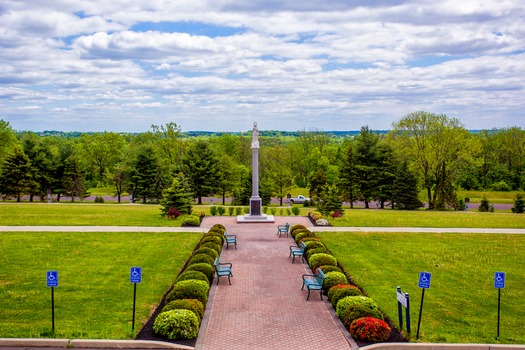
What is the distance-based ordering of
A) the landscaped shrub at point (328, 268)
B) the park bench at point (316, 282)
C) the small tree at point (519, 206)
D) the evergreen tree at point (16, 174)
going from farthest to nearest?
the evergreen tree at point (16, 174)
the small tree at point (519, 206)
the landscaped shrub at point (328, 268)
the park bench at point (316, 282)

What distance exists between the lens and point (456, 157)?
4916 centimetres

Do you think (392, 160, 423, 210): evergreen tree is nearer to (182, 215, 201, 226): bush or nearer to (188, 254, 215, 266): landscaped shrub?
(182, 215, 201, 226): bush

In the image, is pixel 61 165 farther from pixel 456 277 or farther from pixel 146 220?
pixel 456 277

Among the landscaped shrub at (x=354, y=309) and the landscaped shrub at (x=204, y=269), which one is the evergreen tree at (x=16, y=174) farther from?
the landscaped shrub at (x=354, y=309)

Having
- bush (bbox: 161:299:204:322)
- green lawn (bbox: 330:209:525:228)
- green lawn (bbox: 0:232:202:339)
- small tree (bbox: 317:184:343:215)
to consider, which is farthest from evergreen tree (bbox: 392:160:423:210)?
bush (bbox: 161:299:204:322)

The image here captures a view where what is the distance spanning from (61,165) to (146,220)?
2831cm

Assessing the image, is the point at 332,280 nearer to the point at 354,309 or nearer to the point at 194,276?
the point at 354,309

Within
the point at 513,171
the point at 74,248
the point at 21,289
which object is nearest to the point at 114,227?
the point at 74,248

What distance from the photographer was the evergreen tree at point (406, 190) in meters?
48.2

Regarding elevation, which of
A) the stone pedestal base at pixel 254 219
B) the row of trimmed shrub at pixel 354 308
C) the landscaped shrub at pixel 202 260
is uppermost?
the stone pedestal base at pixel 254 219

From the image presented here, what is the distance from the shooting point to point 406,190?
159 ft

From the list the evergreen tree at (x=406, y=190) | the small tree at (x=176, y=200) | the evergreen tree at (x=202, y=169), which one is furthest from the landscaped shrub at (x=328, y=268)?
the evergreen tree at (x=202, y=169)

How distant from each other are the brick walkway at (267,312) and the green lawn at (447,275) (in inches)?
80.4

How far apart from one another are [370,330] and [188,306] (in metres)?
4.71
